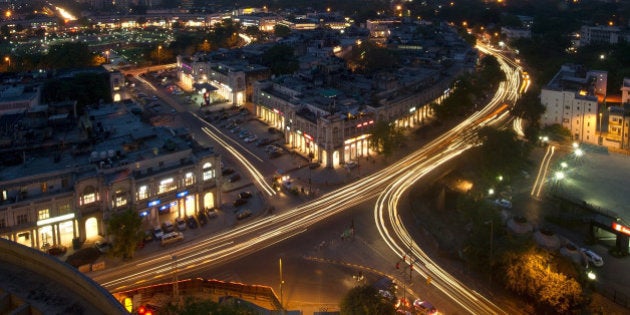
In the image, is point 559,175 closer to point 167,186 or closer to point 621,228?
point 621,228

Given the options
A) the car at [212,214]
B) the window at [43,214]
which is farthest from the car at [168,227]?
the window at [43,214]

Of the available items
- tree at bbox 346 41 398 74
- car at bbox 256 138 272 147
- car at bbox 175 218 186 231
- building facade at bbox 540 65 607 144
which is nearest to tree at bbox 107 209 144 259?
car at bbox 175 218 186 231

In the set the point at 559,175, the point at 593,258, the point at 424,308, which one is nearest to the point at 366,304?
the point at 424,308

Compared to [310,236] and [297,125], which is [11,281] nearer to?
[310,236]

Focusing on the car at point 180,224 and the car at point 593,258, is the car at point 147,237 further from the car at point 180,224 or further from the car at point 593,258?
the car at point 593,258

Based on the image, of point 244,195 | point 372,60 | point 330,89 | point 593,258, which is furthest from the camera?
point 372,60
